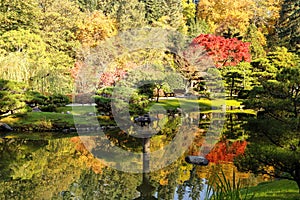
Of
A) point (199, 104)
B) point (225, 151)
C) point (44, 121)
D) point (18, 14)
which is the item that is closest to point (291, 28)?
point (199, 104)

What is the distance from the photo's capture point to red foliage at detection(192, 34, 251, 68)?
2416cm

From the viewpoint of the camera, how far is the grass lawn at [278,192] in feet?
18.8

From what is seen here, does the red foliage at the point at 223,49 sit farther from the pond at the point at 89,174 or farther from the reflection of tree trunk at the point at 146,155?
the reflection of tree trunk at the point at 146,155

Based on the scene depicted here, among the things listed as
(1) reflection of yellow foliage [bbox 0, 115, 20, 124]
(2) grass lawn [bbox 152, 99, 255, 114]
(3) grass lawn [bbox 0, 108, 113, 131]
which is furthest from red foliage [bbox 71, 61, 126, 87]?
(1) reflection of yellow foliage [bbox 0, 115, 20, 124]

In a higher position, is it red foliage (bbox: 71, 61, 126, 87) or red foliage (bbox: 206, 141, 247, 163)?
red foliage (bbox: 71, 61, 126, 87)

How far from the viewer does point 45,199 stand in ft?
22.7

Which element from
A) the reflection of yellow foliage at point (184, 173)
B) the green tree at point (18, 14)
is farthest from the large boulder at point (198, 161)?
the green tree at point (18, 14)

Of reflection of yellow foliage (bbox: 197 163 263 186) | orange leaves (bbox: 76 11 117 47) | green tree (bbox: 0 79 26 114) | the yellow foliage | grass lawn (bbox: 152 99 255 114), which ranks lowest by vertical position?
reflection of yellow foliage (bbox: 197 163 263 186)

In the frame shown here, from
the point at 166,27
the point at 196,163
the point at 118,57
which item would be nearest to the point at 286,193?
the point at 196,163

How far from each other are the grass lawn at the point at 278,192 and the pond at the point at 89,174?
1.17 m

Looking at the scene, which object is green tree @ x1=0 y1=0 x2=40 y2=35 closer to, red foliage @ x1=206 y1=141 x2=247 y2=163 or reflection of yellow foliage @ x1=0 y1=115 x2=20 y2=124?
reflection of yellow foliage @ x1=0 y1=115 x2=20 y2=124

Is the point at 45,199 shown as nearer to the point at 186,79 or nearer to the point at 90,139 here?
the point at 90,139

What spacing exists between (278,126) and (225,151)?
5719 millimetres

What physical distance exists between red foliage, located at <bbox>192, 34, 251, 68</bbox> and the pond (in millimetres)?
13138
